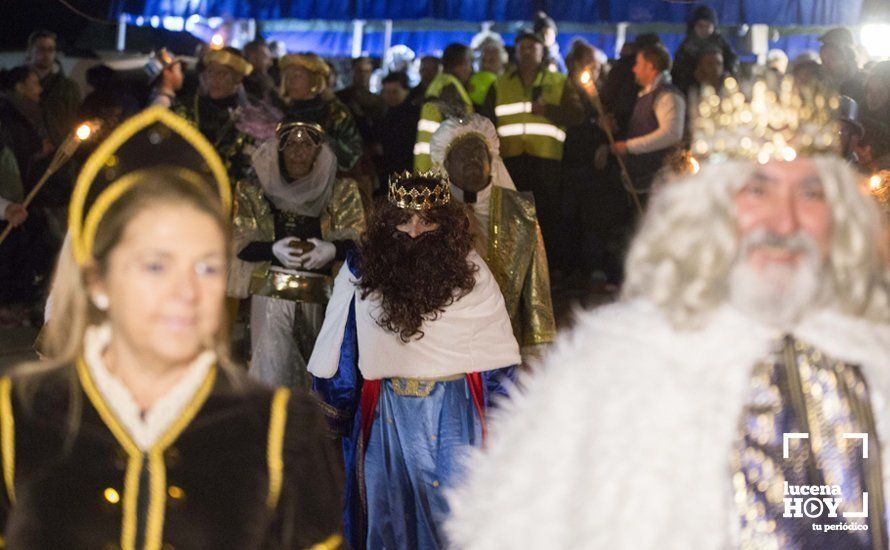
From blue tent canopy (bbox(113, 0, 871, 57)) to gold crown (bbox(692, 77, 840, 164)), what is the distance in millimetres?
14072

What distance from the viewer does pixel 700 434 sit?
3092 mm

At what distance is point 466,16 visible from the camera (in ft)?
60.3

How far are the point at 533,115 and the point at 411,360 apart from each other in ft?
20.5

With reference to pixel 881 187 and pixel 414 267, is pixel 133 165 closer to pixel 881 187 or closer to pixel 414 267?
pixel 414 267

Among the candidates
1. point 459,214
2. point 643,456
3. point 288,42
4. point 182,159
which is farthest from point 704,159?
point 288,42

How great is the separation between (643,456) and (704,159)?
773 millimetres

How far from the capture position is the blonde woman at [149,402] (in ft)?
9.76

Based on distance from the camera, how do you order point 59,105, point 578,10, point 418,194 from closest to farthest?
point 418,194, point 59,105, point 578,10

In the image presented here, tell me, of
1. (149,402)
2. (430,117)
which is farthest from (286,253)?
(149,402)

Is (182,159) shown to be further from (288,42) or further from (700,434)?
(288,42)

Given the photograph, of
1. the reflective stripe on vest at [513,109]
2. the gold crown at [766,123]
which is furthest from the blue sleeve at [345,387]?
the reflective stripe on vest at [513,109]

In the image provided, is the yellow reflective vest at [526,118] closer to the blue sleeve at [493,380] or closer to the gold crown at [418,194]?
the gold crown at [418,194]

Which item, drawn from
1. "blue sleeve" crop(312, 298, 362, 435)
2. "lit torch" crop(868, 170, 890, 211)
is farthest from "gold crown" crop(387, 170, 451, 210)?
"lit torch" crop(868, 170, 890, 211)

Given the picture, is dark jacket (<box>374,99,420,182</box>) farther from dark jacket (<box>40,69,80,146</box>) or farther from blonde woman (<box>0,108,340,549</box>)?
blonde woman (<box>0,108,340,549</box>)
